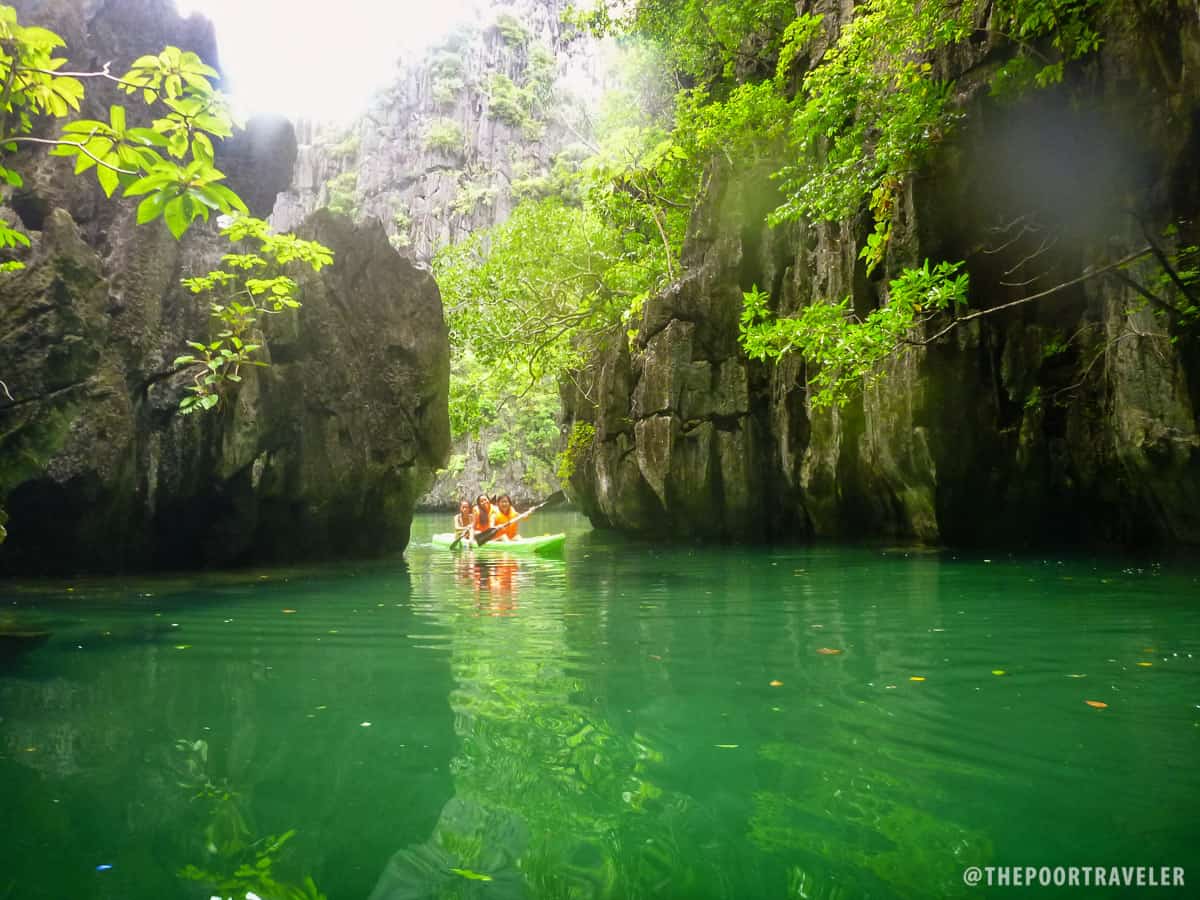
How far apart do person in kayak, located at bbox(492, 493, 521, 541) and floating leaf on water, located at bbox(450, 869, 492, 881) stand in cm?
1328

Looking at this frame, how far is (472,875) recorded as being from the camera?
6.79ft

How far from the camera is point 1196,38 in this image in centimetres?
823

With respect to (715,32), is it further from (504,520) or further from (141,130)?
(141,130)

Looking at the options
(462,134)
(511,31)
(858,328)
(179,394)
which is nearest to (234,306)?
(179,394)

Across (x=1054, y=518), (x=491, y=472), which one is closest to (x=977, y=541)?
(x=1054, y=518)

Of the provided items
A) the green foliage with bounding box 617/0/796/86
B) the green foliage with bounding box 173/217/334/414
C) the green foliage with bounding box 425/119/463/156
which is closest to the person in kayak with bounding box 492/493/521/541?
the green foliage with bounding box 173/217/334/414

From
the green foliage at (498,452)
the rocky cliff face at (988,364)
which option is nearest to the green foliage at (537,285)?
the rocky cliff face at (988,364)

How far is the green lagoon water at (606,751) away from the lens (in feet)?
6.84

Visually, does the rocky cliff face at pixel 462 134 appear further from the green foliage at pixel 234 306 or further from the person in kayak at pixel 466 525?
the green foliage at pixel 234 306

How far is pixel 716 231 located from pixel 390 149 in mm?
38810

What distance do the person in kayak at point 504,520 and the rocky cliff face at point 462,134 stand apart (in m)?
32.4

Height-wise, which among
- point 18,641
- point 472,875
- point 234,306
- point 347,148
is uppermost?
point 347,148

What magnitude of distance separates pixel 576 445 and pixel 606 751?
17.6 meters

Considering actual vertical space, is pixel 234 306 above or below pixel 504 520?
above
